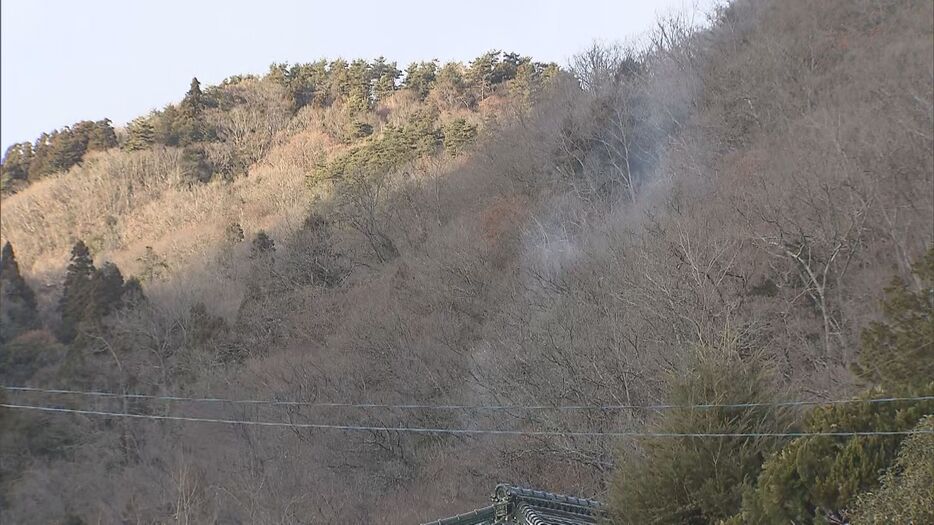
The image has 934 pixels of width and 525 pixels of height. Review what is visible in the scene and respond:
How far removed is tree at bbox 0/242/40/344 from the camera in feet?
138

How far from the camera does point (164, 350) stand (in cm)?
3559

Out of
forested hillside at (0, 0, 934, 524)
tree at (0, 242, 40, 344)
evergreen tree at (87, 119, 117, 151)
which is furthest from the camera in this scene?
evergreen tree at (87, 119, 117, 151)

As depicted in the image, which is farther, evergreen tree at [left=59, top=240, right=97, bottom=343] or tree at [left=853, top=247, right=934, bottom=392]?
evergreen tree at [left=59, top=240, right=97, bottom=343]

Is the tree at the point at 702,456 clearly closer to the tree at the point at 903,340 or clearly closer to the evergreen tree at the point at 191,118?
the tree at the point at 903,340

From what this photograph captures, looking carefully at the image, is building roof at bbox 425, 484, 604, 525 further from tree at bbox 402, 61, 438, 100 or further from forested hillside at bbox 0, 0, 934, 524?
tree at bbox 402, 61, 438, 100

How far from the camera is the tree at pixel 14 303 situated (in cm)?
4203

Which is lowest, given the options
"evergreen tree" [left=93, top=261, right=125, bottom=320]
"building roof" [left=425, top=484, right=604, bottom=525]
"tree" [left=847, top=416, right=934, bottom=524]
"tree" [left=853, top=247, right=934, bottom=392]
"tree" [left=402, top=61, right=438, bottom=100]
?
"building roof" [left=425, top=484, right=604, bottom=525]

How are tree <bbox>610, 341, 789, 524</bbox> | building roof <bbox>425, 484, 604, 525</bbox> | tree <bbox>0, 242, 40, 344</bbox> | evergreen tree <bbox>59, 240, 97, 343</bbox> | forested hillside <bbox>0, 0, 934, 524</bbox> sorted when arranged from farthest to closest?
tree <bbox>0, 242, 40, 344</bbox>
evergreen tree <bbox>59, 240, 97, 343</bbox>
building roof <bbox>425, 484, 604, 525</bbox>
forested hillside <bbox>0, 0, 934, 524</bbox>
tree <bbox>610, 341, 789, 524</bbox>

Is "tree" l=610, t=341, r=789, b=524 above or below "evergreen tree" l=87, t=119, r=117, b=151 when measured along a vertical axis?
below

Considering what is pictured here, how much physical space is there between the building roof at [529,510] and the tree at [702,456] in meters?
1.20

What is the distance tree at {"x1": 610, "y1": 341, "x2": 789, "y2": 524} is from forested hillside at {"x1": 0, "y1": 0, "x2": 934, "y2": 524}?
0.11ft

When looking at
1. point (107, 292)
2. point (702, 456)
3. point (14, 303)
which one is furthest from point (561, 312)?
point (14, 303)

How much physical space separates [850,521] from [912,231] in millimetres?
15498

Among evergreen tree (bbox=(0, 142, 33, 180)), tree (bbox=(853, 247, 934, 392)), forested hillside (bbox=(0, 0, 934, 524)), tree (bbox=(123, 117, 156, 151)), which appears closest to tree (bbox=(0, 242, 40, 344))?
forested hillside (bbox=(0, 0, 934, 524))
